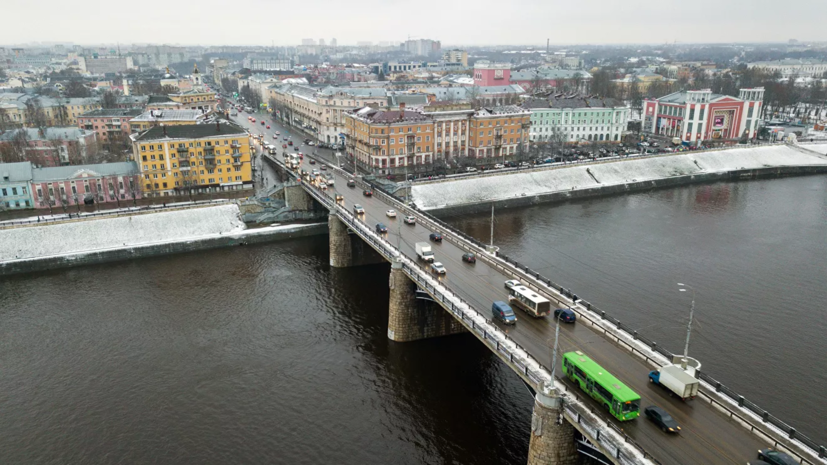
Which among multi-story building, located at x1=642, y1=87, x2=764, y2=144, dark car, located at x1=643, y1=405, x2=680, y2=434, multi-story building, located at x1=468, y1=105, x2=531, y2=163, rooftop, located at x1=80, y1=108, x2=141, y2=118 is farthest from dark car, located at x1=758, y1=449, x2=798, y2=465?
rooftop, located at x1=80, y1=108, x2=141, y2=118

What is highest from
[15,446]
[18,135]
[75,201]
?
[18,135]

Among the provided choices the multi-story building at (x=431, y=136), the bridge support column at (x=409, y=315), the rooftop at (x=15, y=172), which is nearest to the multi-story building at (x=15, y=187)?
the rooftop at (x=15, y=172)

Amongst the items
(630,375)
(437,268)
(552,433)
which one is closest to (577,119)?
(437,268)

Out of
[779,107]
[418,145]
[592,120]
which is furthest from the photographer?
[779,107]

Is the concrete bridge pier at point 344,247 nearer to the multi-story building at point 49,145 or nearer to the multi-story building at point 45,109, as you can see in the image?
the multi-story building at point 49,145

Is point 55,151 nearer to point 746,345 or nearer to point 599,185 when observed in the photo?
point 599,185

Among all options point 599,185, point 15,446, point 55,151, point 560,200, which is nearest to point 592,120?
point 599,185
